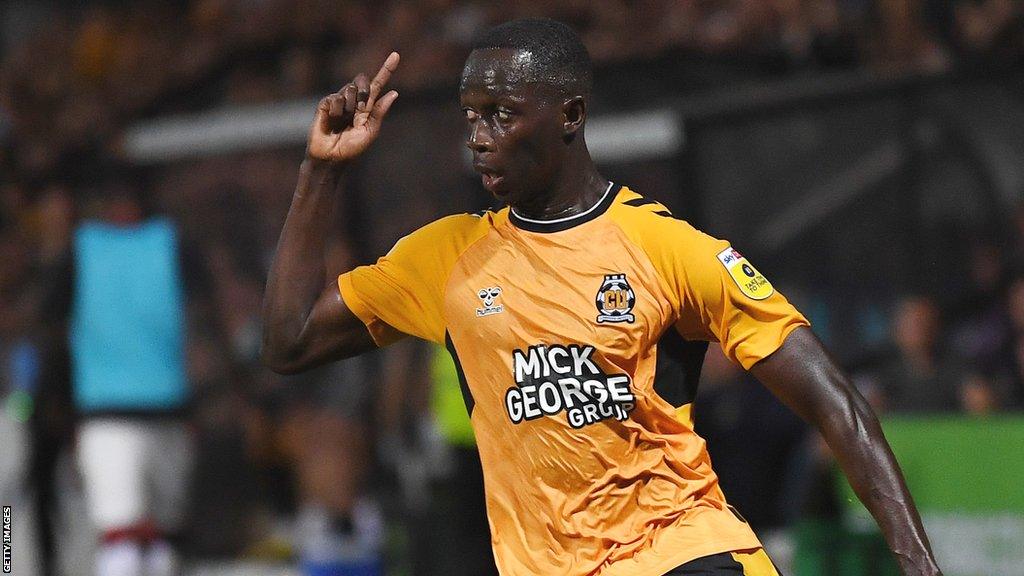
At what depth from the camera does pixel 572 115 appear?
409cm

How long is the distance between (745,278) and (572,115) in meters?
0.61

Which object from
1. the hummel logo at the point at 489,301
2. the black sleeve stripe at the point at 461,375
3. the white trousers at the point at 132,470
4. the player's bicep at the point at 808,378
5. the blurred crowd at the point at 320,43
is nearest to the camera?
the player's bicep at the point at 808,378

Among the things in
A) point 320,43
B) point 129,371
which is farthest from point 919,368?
point 320,43

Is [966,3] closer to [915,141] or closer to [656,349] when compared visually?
[915,141]

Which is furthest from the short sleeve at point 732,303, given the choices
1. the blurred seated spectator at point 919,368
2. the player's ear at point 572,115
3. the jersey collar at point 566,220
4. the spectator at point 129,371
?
the spectator at point 129,371

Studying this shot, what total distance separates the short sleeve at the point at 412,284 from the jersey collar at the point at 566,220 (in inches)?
6.0

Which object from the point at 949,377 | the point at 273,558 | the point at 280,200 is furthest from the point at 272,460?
the point at 949,377

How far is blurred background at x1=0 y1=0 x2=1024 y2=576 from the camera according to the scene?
8.05 meters

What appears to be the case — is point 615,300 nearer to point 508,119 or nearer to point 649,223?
point 649,223

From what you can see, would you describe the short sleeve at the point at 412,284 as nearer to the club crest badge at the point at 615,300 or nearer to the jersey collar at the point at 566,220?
the jersey collar at the point at 566,220

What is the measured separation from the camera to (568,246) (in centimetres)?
404

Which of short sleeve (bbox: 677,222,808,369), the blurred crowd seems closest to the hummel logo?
short sleeve (bbox: 677,222,808,369)

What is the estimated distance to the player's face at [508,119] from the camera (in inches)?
155

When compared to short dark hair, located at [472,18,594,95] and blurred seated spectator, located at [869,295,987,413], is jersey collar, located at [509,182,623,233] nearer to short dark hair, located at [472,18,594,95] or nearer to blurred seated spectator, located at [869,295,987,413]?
short dark hair, located at [472,18,594,95]
